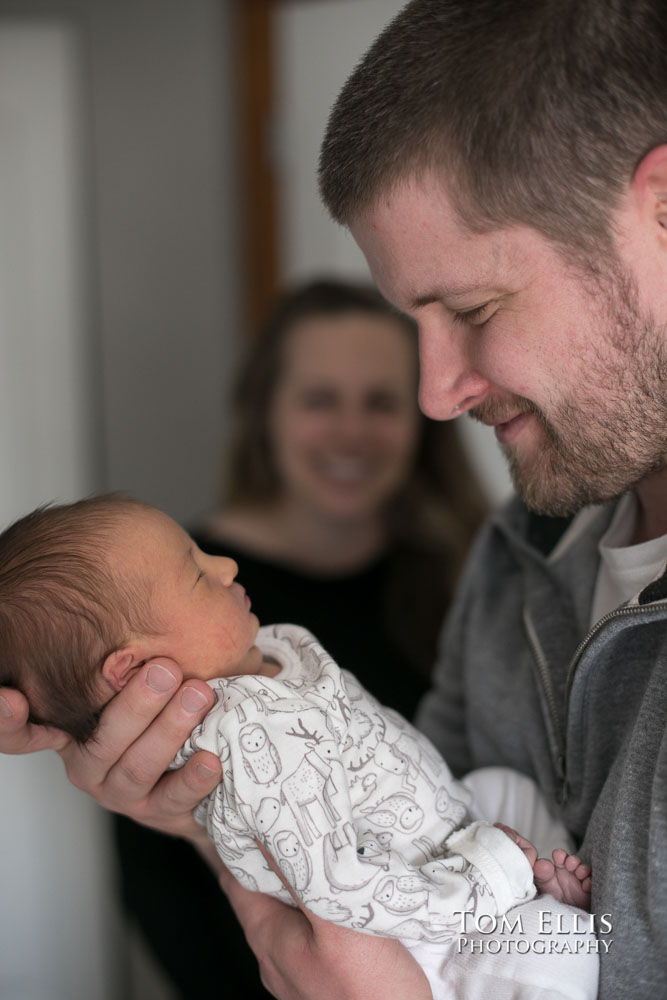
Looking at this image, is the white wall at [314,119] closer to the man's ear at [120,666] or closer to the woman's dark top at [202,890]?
the woman's dark top at [202,890]

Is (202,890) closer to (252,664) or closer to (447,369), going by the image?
(252,664)

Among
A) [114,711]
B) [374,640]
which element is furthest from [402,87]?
[374,640]

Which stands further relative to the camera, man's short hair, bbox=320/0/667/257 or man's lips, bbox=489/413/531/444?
man's lips, bbox=489/413/531/444

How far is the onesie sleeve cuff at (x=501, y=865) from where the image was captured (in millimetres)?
1026

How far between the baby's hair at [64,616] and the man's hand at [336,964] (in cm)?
33

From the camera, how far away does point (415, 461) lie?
2.52 metres

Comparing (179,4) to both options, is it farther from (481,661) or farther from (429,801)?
(429,801)

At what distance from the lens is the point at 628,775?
0.99 m

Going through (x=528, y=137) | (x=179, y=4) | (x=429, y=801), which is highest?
(x=179, y=4)

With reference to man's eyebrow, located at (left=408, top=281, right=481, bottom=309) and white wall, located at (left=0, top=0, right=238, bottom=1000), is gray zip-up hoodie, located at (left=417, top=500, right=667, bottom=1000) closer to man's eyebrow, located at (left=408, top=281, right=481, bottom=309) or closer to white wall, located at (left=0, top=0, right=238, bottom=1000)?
man's eyebrow, located at (left=408, top=281, right=481, bottom=309)

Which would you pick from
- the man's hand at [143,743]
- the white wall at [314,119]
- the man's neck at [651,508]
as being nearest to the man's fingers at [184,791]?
the man's hand at [143,743]

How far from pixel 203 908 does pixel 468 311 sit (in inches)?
59.1

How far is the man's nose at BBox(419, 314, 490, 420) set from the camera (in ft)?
3.60

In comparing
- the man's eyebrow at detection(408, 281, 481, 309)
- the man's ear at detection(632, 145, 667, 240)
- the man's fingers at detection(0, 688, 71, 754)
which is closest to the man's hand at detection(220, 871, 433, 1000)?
the man's fingers at detection(0, 688, 71, 754)
